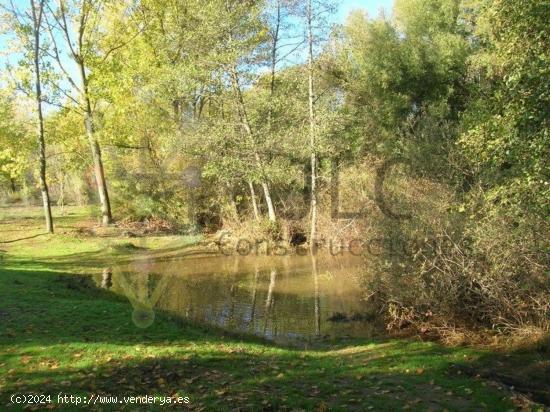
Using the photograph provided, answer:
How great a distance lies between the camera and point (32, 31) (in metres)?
24.5

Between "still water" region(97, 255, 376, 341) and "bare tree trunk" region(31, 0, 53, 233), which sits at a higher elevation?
"bare tree trunk" region(31, 0, 53, 233)

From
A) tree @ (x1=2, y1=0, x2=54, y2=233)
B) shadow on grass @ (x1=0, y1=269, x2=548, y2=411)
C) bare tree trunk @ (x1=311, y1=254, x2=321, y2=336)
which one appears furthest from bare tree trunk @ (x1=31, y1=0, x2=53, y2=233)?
shadow on grass @ (x1=0, y1=269, x2=548, y2=411)

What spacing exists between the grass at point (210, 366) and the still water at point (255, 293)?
1.14 m

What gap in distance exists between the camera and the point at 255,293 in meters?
15.5

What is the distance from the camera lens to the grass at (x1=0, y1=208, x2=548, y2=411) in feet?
21.7

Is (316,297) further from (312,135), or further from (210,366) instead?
(312,135)

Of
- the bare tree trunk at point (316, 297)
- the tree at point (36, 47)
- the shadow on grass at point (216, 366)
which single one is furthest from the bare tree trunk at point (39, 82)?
the shadow on grass at point (216, 366)

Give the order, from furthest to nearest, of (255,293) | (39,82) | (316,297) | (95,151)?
1. (95,151)
2. (39,82)
3. (255,293)
4. (316,297)

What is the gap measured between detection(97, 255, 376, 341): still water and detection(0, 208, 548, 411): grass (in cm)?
114

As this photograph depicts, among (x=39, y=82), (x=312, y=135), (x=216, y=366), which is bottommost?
(x=216, y=366)

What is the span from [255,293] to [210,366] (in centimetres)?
751

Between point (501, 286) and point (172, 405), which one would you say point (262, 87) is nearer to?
point (501, 286)

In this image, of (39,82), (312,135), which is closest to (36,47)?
(39,82)

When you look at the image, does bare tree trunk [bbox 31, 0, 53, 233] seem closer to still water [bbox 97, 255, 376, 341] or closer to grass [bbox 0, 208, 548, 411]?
still water [bbox 97, 255, 376, 341]
